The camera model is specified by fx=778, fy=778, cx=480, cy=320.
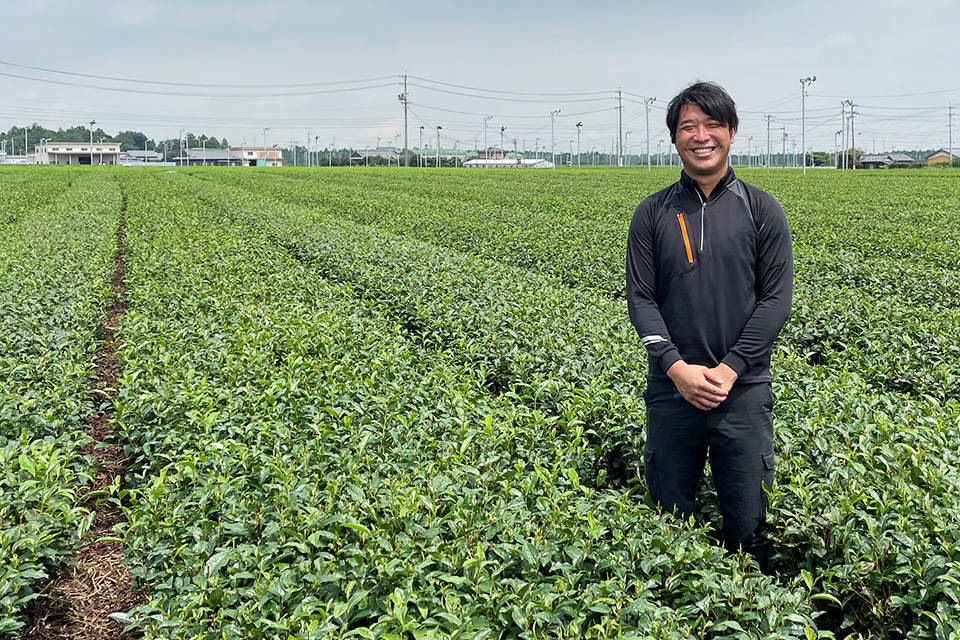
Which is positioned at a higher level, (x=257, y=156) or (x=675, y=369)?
(x=257, y=156)

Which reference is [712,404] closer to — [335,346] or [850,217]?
[335,346]

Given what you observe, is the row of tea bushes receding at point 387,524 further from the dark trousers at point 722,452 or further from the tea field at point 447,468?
the dark trousers at point 722,452

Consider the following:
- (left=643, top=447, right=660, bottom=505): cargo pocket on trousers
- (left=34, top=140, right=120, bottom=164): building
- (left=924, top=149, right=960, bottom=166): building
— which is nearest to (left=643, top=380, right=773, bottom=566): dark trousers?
(left=643, top=447, right=660, bottom=505): cargo pocket on trousers

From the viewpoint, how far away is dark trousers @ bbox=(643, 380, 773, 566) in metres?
3.63

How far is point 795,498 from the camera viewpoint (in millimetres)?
4168

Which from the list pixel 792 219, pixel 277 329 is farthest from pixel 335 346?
pixel 792 219

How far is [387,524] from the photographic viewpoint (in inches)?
143

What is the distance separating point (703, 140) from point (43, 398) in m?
4.85

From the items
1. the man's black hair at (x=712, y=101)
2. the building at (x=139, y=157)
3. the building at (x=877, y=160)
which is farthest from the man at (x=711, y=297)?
the building at (x=139, y=157)

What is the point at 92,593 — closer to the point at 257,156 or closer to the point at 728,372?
the point at 728,372

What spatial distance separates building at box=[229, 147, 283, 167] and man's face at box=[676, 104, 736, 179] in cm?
14330

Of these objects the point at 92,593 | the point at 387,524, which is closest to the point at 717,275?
the point at 387,524

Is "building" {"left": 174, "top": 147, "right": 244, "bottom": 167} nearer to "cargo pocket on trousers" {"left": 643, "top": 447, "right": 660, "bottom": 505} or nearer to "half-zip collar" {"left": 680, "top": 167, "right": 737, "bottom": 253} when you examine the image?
"cargo pocket on trousers" {"left": 643, "top": 447, "right": 660, "bottom": 505}

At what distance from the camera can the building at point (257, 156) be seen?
141125mm
